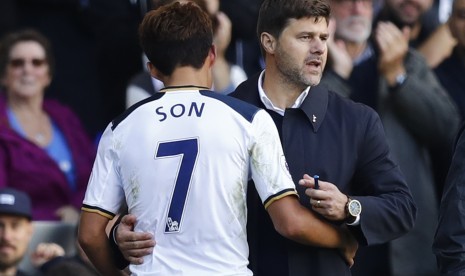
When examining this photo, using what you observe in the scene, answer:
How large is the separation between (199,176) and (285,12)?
3.14 ft

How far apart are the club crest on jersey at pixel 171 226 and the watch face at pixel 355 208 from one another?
27.2 inches

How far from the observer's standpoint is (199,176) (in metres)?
4.72

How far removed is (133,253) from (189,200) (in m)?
0.33

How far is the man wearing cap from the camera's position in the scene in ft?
23.6

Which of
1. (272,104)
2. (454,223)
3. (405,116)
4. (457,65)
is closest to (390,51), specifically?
(405,116)

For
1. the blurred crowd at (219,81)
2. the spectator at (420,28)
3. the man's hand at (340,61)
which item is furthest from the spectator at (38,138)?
the spectator at (420,28)

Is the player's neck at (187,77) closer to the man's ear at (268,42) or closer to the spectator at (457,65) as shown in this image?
the man's ear at (268,42)

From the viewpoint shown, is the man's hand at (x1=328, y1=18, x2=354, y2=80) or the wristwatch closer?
the wristwatch

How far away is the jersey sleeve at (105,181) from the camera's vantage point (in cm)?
490

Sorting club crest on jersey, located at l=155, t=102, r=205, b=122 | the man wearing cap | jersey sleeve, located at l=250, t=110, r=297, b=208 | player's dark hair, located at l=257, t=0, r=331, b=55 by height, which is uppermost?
player's dark hair, located at l=257, t=0, r=331, b=55

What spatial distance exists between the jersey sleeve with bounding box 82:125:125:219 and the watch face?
0.94m

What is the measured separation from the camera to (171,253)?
15.5ft

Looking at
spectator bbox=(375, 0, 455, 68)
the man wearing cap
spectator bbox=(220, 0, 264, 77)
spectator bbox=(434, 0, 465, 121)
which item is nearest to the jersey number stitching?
the man wearing cap

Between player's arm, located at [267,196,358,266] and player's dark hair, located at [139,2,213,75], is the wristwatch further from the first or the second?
player's dark hair, located at [139,2,213,75]
